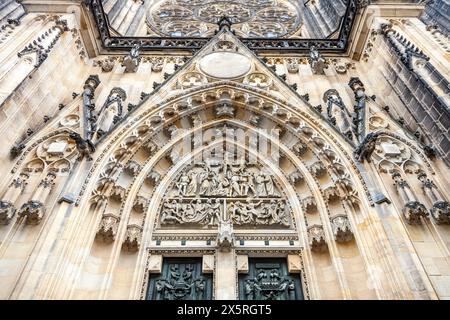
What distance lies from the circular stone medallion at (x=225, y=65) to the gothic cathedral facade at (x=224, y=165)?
55mm

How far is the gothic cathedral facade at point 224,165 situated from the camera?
619 centimetres

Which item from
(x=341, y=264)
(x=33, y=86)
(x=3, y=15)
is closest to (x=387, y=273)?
(x=341, y=264)

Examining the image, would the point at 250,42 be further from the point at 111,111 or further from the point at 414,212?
the point at 414,212

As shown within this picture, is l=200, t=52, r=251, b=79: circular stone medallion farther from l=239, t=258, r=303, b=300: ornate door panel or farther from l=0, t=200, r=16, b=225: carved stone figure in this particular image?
l=0, t=200, r=16, b=225: carved stone figure

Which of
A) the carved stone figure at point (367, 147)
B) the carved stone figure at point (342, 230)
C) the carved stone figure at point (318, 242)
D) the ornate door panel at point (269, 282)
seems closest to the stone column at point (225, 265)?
the ornate door panel at point (269, 282)

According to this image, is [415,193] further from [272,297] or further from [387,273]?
[272,297]

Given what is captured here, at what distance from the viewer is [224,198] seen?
799cm

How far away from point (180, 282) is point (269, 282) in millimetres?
1594

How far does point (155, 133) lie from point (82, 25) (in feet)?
14.8

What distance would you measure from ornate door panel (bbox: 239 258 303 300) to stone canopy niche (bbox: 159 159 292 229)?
793 mm

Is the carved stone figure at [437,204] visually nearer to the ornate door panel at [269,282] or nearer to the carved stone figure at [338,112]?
the carved stone figure at [338,112]

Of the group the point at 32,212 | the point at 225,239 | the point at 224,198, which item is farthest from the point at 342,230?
the point at 32,212

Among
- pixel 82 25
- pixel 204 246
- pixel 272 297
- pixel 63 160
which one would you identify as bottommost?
pixel 272 297

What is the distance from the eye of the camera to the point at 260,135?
924 cm
